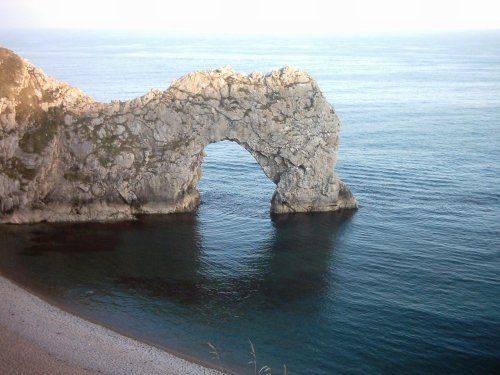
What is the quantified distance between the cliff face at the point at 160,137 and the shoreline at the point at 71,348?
20.7m

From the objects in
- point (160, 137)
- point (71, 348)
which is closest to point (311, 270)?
point (71, 348)

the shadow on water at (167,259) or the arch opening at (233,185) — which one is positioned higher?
the arch opening at (233,185)

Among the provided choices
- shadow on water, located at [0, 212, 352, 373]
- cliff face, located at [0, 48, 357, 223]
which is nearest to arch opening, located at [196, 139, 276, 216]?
cliff face, located at [0, 48, 357, 223]

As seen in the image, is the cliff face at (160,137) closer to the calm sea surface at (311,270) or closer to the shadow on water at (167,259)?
the shadow on water at (167,259)

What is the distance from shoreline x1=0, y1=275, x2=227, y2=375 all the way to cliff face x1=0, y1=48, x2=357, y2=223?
815 inches

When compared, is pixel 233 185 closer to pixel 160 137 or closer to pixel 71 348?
pixel 160 137

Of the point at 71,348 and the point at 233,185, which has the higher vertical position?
the point at 233,185

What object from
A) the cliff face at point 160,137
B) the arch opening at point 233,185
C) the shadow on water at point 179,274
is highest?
the cliff face at point 160,137

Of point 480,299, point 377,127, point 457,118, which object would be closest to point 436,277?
point 480,299

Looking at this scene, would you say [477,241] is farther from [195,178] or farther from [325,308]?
[195,178]

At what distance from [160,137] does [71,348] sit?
30.5m

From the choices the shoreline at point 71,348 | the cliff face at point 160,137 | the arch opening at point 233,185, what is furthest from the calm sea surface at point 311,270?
the cliff face at point 160,137

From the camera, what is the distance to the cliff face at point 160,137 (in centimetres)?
6309

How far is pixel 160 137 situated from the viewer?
6438cm
